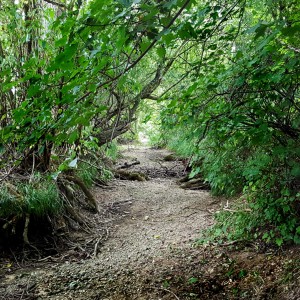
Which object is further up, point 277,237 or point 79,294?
point 277,237

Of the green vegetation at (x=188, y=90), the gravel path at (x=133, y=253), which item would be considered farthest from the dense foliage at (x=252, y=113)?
the gravel path at (x=133, y=253)

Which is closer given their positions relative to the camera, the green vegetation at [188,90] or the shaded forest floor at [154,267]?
the green vegetation at [188,90]

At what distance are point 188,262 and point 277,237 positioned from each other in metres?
0.98

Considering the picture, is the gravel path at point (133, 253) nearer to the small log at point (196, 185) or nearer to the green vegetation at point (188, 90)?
the small log at point (196, 185)

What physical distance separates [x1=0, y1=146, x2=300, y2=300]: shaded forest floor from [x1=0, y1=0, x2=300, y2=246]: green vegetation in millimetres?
374

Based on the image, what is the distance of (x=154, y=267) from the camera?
335 cm

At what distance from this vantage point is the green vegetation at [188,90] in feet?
4.71

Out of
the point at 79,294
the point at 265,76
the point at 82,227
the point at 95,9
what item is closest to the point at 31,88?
the point at 95,9

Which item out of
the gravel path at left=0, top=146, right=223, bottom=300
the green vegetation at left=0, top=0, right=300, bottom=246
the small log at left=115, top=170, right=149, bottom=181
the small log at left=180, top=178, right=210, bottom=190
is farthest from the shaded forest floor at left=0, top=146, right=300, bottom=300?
the small log at left=115, top=170, right=149, bottom=181

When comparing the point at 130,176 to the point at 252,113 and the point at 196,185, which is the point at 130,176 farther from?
the point at 252,113

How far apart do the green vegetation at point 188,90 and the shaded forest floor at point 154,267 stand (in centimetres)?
37

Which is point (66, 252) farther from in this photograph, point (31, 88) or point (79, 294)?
point (31, 88)

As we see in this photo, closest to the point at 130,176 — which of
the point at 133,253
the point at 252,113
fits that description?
the point at 133,253

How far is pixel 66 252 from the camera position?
12.8 ft
